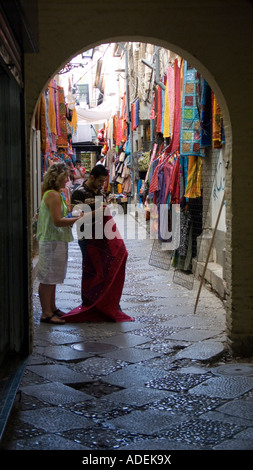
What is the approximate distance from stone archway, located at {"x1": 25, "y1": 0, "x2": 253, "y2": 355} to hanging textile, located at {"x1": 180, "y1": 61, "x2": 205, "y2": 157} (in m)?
3.57

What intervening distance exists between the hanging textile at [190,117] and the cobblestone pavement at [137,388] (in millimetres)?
2674

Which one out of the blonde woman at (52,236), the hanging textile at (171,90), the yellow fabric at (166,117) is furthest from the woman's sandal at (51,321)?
the yellow fabric at (166,117)

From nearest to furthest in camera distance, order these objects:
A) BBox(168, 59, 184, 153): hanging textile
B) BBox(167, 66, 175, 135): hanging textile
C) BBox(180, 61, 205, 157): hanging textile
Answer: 1. BBox(180, 61, 205, 157): hanging textile
2. BBox(168, 59, 184, 153): hanging textile
3. BBox(167, 66, 175, 135): hanging textile

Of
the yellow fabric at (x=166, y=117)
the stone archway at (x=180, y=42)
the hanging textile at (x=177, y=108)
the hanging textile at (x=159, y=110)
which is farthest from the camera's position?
the hanging textile at (x=159, y=110)

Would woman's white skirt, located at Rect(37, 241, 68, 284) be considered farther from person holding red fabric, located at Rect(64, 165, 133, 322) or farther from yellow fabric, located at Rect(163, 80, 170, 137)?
yellow fabric, located at Rect(163, 80, 170, 137)

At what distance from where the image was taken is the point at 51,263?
254 inches

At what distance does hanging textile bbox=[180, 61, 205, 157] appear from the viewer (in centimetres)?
889

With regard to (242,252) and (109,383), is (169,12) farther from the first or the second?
(109,383)

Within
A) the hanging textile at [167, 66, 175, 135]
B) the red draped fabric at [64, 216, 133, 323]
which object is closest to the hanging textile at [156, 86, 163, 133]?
the hanging textile at [167, 66, 175, 135]

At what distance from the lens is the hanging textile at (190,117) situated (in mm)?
8891

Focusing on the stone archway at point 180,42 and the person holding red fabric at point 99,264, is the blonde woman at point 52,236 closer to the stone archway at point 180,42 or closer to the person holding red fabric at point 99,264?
Answer: the person holding red fabric at point 99,264

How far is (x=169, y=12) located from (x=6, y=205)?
2155 millimetres

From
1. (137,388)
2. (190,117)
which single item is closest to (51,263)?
(137,388)

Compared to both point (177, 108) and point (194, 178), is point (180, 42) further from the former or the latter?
point (177, 108)
